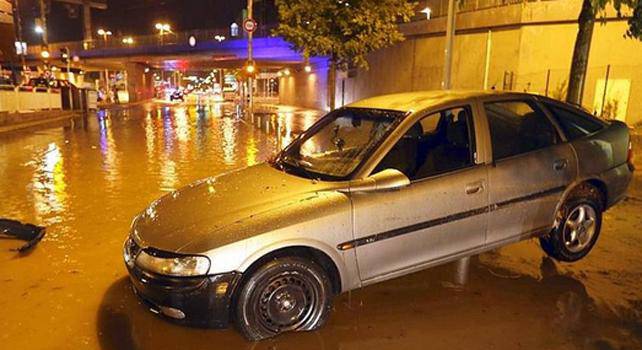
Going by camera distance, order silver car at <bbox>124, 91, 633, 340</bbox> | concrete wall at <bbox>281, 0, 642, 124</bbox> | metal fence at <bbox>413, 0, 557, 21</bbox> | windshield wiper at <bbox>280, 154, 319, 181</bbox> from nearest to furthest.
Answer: silver car at <bbox>124, 91, 633, 340</bbox> → windshield wiper at <bbox>280, 154, 319, 181</bbox> → concrete wall at <bbox>281, 0, 642, 124</bbox> → metal fence at <bbox>413, 0, 557, 21</bbox>

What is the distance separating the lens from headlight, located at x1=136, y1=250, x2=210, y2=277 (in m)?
3.51

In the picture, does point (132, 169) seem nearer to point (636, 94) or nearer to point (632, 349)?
point (632, 349)

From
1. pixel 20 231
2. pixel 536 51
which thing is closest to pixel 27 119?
pixel 20 231

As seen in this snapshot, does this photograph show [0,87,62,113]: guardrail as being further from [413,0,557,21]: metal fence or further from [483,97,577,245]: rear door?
[483,97,577,245]: rear door

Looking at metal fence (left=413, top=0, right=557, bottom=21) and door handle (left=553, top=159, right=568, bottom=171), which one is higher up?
metal fence (left=413, top=0, right=557, bottom=21)

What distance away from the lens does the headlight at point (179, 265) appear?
3.51 meters

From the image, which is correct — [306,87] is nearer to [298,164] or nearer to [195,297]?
[298,164]

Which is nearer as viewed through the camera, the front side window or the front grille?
the front grille

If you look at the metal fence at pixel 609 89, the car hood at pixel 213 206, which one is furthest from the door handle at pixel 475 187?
the metal fence at pixel 609 89

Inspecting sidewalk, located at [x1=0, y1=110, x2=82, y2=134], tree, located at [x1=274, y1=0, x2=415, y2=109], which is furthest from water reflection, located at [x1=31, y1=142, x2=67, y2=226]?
sidewalk, located at [x1=0, y1=110, x2=82, y2=134]

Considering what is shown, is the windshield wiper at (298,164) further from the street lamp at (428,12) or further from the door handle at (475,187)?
the street lamp at (428,12)

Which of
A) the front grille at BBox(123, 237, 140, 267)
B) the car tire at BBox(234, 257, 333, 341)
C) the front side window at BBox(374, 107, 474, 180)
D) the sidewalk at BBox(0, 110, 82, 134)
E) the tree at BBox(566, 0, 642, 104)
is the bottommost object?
the sidewalk at BBox(0, 110, 82, 134)

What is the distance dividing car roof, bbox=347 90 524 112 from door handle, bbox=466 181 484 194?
0.74 meters

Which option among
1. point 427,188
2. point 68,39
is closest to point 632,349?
point 427,188
